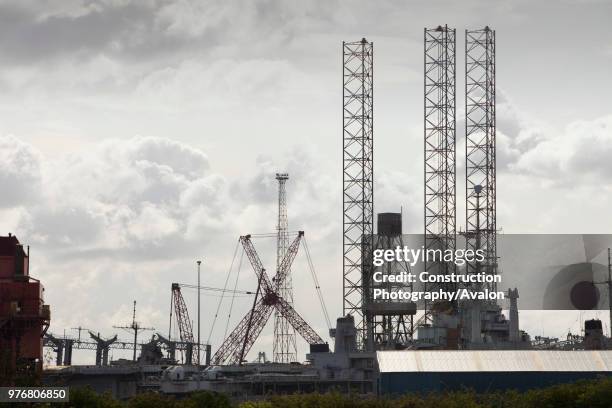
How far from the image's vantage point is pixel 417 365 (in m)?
183

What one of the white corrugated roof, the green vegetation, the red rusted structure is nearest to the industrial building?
the white corrugated roof

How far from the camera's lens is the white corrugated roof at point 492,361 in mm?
182500

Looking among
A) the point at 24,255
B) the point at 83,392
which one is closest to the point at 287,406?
the point at 83,392

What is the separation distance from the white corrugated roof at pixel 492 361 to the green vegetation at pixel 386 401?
85.0 feet

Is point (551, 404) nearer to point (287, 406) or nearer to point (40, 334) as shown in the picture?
point (287, 406)

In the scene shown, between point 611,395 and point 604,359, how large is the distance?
45431mm

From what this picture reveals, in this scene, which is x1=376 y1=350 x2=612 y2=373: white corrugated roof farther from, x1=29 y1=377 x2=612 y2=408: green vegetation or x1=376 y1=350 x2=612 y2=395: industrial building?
x1=29 y1=377 x2=612 y2=408: green vegetation

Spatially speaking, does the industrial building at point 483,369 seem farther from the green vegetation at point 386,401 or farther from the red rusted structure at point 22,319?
the red rusted structure at point 22,319

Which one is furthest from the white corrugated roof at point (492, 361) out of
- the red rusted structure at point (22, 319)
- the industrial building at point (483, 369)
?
the red rusted structure at point (22, 319)

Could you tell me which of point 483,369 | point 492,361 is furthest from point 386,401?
point 492,361

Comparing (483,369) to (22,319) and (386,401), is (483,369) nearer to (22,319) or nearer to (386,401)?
(386,401)

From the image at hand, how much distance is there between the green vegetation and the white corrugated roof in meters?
25.9

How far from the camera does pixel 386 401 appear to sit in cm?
14162

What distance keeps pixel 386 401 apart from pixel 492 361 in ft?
153
